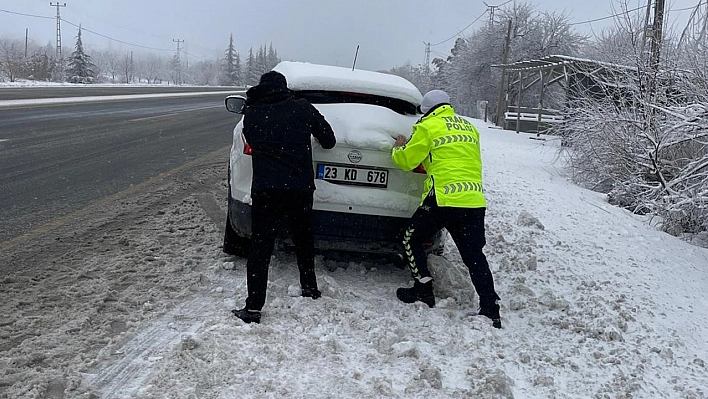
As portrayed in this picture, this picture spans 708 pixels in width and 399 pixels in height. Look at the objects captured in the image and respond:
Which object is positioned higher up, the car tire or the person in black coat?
the person in black coat

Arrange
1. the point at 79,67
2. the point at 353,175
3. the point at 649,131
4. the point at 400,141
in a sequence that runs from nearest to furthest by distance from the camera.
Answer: the point at 353,175, the point at 400,141, the point at 649,131, the point at 79,67

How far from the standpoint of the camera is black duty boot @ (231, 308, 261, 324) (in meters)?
3.80

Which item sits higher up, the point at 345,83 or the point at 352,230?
the point at 345,83

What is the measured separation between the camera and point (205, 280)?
4531 millimetres

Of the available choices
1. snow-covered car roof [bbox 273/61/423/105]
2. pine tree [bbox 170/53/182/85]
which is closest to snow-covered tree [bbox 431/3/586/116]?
snow-covered car roof [bbox 273/61/423/105]

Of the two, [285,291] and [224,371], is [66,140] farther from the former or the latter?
[224,371]

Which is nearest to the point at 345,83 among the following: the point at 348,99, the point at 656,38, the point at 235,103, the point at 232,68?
the point at 348,99

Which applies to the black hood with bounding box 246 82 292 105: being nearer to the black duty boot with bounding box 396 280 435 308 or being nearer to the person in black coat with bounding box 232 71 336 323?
the person in black coat with bounding box 232 71 336 323

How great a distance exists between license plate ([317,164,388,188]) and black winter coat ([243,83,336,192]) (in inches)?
16.1

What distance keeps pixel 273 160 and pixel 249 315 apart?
1004 millimetres

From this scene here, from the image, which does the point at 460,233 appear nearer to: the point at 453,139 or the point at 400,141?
the point at 453,139

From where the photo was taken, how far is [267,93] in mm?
4047

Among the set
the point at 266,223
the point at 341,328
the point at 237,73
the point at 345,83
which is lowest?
the point at 341,328

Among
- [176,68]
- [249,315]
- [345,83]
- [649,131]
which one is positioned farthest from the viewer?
[176,68]
